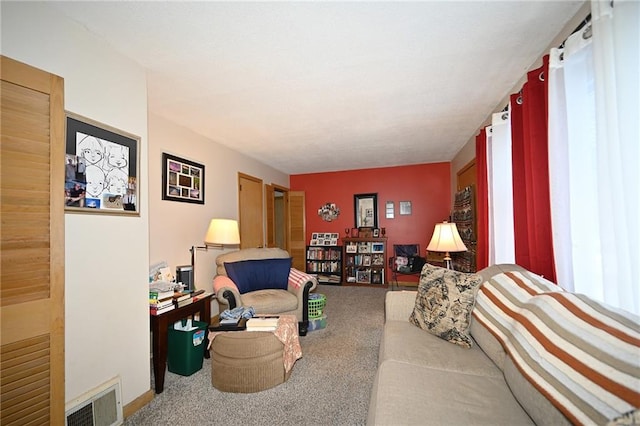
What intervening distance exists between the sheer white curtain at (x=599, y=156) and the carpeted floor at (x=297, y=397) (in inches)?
61.1

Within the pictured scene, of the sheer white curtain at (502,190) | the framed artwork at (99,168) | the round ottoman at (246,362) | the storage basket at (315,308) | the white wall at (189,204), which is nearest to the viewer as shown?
the framed artwork at (99,168)

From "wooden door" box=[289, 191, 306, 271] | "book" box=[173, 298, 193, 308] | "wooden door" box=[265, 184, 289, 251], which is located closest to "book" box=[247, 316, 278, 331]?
"book" box=[173, 298, 193, 308]

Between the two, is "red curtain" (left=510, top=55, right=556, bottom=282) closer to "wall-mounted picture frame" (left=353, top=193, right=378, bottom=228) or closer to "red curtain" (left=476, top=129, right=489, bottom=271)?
"red curtain" (left=476, top=129, right=489, bottom=271)

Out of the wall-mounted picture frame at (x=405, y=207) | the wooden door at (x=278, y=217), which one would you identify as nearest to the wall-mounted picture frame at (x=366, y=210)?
the wall-mounted picture frame at (x=405, y=207)

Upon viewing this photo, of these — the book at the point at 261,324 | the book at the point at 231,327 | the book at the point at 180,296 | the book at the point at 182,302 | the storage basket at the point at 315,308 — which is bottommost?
the storage basket at the point at 315,308

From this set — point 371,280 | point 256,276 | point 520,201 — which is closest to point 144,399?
point 256,276

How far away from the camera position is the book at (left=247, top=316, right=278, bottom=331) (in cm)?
202

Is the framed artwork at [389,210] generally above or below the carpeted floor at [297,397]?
above

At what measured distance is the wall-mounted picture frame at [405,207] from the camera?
5465 mm

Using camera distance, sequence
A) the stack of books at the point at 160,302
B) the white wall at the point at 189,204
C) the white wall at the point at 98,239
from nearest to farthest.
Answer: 1. the white wall at the point at 98,239
2. the stack of books at the point at 160,302
3. the white wall at the point at 189,204

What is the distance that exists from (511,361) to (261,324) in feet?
5.34

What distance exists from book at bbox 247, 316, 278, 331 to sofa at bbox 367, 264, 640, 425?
2.91ft

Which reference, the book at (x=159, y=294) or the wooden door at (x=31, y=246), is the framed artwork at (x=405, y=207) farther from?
the wooden door at (x=31, y=246)

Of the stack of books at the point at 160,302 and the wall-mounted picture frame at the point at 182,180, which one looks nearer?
the stack of books at the point at 160,302
